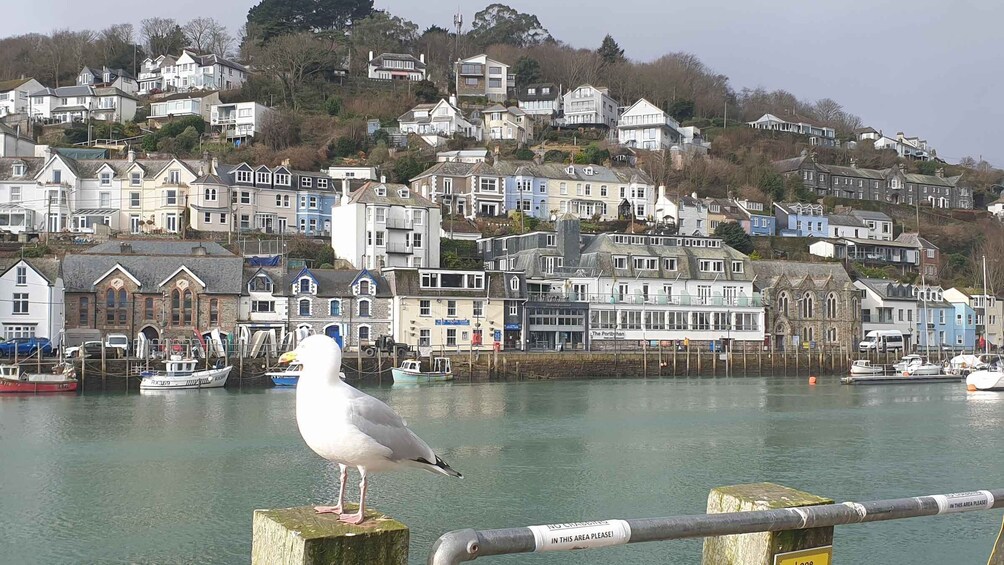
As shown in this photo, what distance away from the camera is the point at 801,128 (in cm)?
13412

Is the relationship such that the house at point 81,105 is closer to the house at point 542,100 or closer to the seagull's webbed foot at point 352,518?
the house at point 542,100

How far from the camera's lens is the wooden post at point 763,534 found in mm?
5430

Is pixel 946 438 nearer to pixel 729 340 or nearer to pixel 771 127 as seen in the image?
pixel 729 340

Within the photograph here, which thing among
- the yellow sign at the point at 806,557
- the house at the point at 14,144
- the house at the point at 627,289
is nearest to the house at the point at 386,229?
the house at the point at 627,289

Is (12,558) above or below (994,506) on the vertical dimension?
below

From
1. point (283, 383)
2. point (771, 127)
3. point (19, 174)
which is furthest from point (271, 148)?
point (771, 127)

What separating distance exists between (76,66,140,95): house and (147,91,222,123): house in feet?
39.0

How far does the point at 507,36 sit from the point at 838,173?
56.1 m

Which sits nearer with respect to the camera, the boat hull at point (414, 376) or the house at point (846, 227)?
the boat hull at point (414, 376)

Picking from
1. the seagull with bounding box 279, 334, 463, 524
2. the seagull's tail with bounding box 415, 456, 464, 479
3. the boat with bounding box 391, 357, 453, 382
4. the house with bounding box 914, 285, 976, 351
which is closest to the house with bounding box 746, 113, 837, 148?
the house with bounding box 914, 285, 976, 351

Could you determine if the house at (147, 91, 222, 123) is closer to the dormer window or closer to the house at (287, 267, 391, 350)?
the dormer window

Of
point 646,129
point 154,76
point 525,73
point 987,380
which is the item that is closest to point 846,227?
point 646,129

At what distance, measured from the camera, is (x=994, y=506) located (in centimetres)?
525

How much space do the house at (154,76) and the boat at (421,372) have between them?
72986 millimetres
